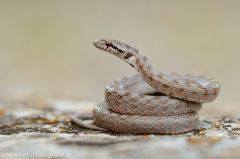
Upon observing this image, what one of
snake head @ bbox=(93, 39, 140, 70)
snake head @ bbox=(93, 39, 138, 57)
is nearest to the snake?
snake head @ bbox=(93, 39, 140, 70)

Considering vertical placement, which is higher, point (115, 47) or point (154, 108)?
point (115, 47)

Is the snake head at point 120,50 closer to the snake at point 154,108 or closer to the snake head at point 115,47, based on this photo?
the snake head at point 115,47

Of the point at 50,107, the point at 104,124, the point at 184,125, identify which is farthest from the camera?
the point at 50,107

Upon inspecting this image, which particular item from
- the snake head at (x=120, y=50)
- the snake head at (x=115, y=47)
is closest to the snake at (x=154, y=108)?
the snake head at (x=120, y=50)

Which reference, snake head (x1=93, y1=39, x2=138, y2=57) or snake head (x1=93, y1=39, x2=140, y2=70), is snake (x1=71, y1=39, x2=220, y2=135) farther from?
snake head (x1=93, y1=39, x2=138, y2=57)

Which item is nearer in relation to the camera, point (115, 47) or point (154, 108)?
point (154, 108)

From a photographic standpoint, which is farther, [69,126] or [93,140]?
[69,126]

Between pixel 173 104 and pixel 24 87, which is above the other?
pixel 24 87

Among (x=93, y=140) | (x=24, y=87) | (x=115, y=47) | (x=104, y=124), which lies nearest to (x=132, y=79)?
(x=115, y=47)

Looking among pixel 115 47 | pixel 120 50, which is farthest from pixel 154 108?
pixel 115 47

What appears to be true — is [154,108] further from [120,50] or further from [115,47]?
[115,47]

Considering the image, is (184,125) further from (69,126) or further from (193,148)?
(69,126)
